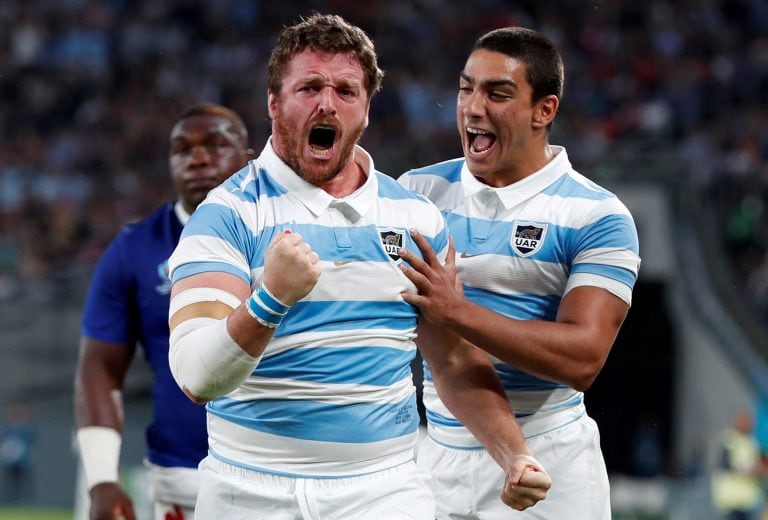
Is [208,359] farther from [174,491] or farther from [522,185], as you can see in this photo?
[174,491]

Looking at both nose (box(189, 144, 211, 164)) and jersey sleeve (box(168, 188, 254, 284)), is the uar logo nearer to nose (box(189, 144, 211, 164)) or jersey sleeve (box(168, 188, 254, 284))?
jersey sleeve (box(168, 188, 254, 284))

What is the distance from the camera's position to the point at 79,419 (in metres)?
4.90

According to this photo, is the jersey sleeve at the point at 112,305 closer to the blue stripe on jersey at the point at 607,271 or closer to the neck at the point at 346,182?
the neck at the point at 346,182

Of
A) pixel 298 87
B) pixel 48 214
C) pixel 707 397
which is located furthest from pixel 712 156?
pixel 298 87

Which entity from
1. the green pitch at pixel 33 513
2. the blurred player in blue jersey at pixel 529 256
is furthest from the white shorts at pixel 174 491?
the green pitch at pixel 33 513

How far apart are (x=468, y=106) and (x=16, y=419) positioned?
440 inches

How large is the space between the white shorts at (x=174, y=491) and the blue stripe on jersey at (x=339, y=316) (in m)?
1.53

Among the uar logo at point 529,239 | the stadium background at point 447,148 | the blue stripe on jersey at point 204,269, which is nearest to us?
the blue stripe on jersey at point 204,269

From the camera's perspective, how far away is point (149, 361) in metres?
4.93

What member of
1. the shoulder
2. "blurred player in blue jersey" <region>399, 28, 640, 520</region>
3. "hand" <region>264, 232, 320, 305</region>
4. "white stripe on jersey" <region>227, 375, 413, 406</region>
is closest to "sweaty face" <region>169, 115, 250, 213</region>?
the shoulder

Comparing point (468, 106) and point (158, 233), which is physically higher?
point (468, 106)

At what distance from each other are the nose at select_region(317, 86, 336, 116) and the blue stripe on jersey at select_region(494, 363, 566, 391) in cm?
121

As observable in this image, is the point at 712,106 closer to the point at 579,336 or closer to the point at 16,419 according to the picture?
the point at 16,419

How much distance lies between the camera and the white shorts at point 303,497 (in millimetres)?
3420
